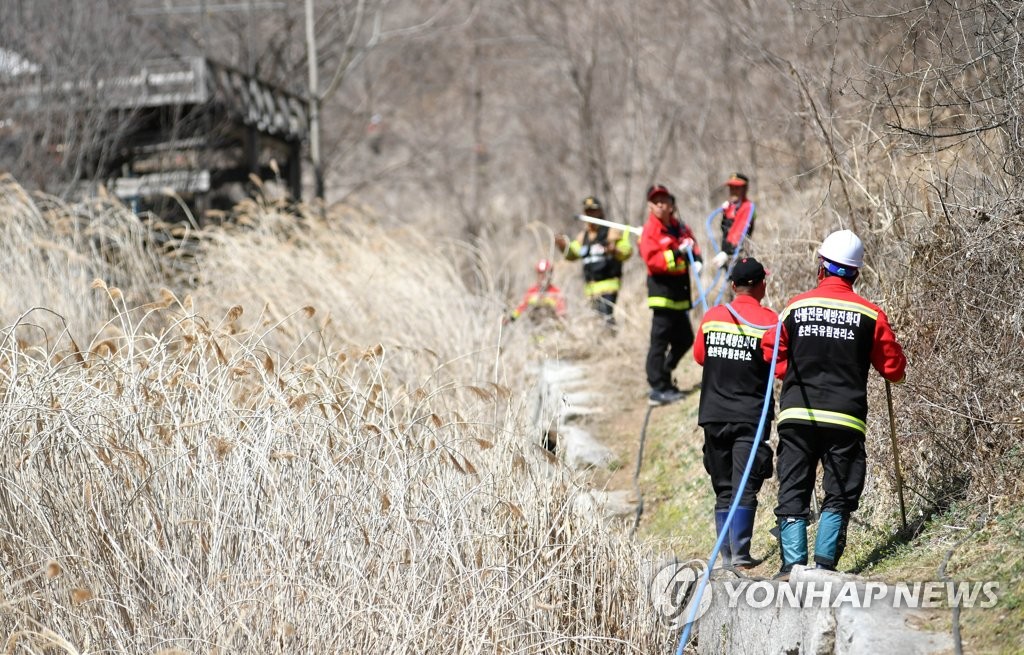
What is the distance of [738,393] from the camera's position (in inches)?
215

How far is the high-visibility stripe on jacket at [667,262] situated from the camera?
7777mm

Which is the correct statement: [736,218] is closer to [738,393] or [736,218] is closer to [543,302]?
[543,302]

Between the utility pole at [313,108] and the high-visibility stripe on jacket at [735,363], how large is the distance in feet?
53.4

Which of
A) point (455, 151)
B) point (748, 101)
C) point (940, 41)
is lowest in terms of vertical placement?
point (455, 151)

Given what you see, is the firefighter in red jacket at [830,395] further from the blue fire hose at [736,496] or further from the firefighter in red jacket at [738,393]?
the firefighter in red jacket at [738,393]

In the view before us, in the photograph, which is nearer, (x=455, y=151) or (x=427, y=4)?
(x=455, y=151)

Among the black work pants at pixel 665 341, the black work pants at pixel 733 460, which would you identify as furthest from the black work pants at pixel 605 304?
the black work pants at pixel 733 460

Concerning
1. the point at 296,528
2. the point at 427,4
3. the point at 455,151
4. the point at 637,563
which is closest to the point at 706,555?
the point at 637,563

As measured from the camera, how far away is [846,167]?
277 inches

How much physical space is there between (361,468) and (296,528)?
429mm

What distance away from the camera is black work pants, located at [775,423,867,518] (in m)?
4.79

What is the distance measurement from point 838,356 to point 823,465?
462 millimetres

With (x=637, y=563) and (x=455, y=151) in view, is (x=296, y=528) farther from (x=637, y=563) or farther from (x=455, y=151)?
(x=455, y=151)

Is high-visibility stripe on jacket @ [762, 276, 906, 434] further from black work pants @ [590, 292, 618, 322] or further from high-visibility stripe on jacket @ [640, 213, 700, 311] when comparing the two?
black work pants @ [590, 292, 618, 322]
